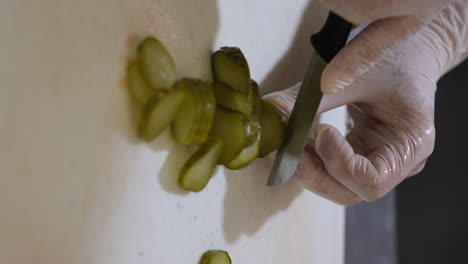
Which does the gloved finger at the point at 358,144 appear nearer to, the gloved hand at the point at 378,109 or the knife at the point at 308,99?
the gloved hand at the point at 378,109

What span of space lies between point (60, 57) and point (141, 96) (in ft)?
0.26

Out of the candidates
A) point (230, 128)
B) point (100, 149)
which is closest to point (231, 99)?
point (230, 128)

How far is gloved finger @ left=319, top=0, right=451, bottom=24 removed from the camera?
437 mm

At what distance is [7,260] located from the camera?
0.33 metres

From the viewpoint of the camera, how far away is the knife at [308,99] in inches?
19.7

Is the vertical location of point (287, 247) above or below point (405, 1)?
below

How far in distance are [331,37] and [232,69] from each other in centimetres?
10

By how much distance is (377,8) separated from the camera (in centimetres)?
44

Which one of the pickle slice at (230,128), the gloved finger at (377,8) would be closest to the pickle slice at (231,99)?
the pickle slice at (230,128)

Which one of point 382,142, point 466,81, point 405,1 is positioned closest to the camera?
point 405,1

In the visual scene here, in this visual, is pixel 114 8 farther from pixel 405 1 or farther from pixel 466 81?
pixel 466 81

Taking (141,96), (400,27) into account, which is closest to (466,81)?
(400,27)

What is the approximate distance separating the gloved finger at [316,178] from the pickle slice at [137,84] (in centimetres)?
23

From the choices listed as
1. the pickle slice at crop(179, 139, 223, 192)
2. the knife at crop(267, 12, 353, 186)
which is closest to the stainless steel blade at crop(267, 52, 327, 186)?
the knife at crop(267, 12, 353, 186)
